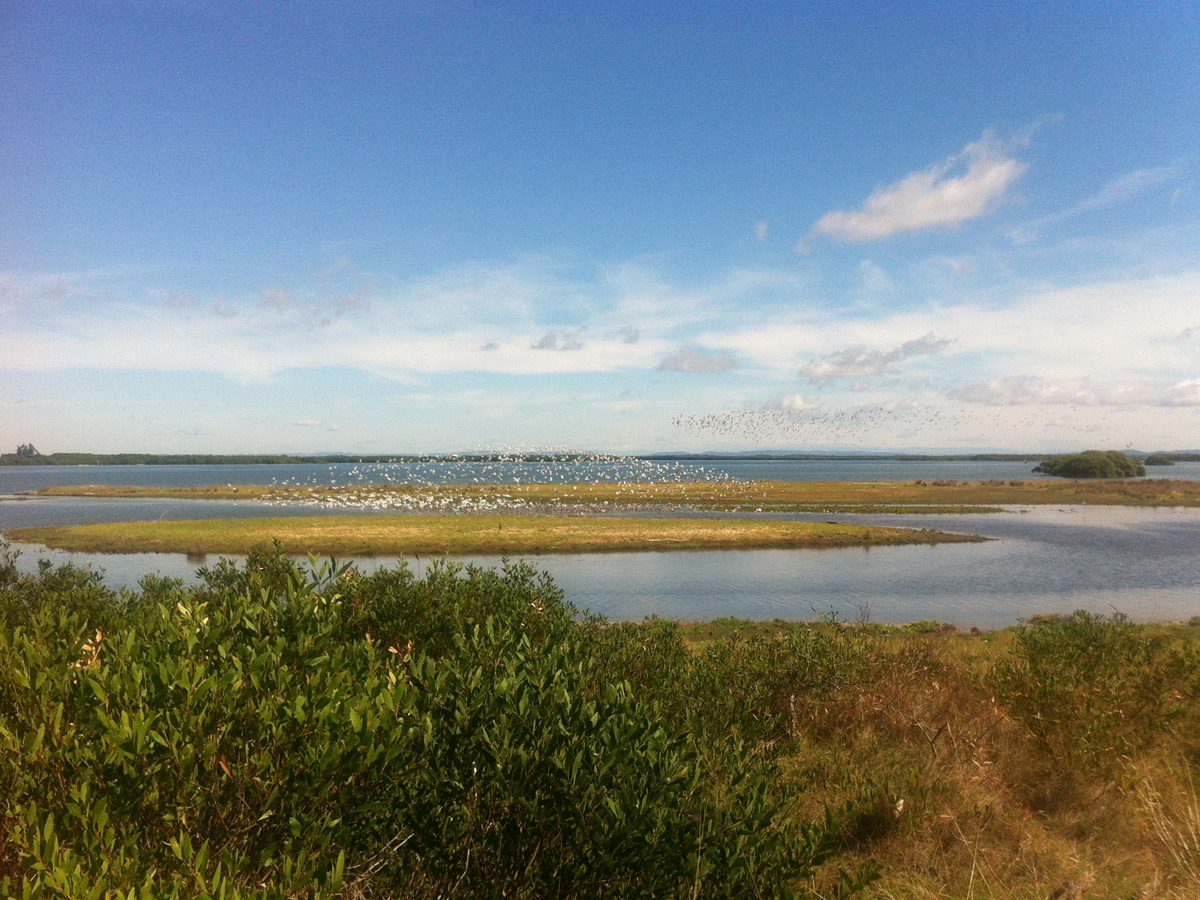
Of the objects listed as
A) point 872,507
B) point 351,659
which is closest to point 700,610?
point 351,659

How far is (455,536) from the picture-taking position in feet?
192

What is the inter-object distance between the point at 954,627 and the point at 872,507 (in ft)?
199

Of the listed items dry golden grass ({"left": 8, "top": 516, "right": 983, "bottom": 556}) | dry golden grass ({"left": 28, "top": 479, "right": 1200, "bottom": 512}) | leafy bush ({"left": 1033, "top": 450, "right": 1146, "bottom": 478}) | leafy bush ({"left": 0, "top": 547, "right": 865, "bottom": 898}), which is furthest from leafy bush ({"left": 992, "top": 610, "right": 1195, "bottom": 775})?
leafy bush ({"left": 1033, "top": 450, "right": 1146, "bottom": 478})

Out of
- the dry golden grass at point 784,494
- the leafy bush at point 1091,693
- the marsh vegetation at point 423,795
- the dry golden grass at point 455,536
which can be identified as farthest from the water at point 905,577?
the dry golden grass at point 784,494

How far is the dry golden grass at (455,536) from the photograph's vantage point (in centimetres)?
5388

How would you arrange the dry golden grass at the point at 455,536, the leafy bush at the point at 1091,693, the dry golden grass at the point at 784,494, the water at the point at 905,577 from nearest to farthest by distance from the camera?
the leafy bush at the point at 1091,693 < the water at the point at 905,577 < the dry golden grass at the point at 455,536 < the dry golden grass at the point at 784,494

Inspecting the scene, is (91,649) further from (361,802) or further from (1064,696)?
(1064,696)

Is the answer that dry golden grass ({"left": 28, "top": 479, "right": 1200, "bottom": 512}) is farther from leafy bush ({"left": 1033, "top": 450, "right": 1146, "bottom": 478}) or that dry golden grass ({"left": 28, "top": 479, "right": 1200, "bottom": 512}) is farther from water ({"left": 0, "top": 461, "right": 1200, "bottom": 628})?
leafy bush ({"left": 1033, "top": 450, "right": 1146, "bottom": 478})

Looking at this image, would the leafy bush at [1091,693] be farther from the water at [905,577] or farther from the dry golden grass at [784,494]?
the dry golden grass at [784,494]

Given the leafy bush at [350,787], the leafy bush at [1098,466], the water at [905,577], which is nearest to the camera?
the leafy bush at [350,787]

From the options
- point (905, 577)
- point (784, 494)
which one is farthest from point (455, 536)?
point (784, 494)

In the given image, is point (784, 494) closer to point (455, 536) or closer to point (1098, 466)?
point (455, 536)

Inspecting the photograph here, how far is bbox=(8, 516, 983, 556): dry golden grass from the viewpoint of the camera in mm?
53875

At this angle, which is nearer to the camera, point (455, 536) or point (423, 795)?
point (423, 795)
